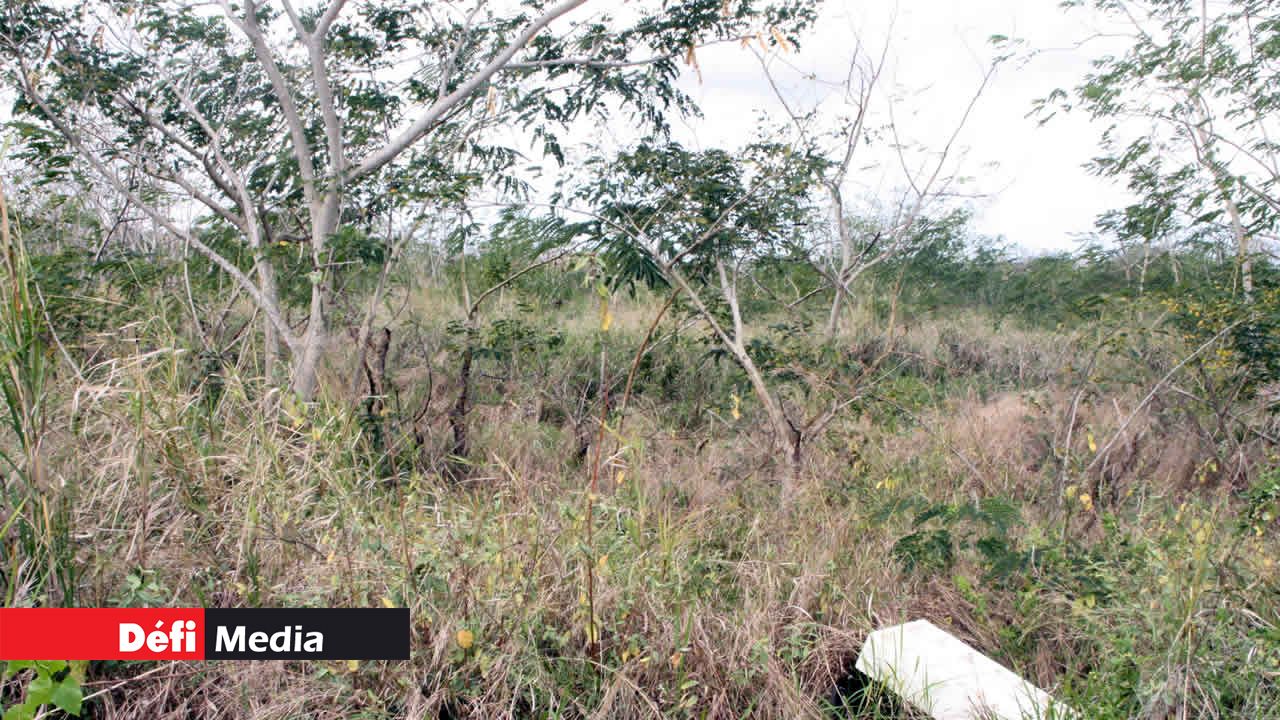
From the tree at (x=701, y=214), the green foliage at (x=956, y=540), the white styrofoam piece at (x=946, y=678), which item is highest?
the tree at (x=701, y=214)

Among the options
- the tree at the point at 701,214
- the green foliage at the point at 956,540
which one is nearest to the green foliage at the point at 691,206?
the tree at the point at 701,214

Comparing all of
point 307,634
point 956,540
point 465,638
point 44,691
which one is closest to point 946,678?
point 956,540

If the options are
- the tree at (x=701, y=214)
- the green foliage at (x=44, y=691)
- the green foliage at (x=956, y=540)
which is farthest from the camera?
the tree at (x=701, y=214)

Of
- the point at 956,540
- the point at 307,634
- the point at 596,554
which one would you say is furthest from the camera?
the point at 956,540

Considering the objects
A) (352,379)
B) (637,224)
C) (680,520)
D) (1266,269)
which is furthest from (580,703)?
(1266,269)

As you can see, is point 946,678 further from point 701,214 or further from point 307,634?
point 701,214

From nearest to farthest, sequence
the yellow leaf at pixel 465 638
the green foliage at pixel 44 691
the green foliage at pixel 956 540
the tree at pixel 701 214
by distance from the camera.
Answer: the green foliage at pixel 44 691, the yellow leaf at pixel 465 638, the green foliage at pixel 956 540, the tree at pixel 701 214

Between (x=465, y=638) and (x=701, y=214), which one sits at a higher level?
(x=701, y=214)

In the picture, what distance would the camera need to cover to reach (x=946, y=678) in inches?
87.0

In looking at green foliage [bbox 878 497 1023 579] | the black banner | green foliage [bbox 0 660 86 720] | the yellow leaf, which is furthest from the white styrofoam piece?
green foliage [bbox 0 660 86 720]

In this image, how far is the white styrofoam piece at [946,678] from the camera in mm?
2086

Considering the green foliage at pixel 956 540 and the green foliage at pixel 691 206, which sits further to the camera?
the green foliage at pixel 691 206

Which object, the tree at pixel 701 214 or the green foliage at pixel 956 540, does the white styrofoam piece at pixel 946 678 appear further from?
the tree at pixel 701 214

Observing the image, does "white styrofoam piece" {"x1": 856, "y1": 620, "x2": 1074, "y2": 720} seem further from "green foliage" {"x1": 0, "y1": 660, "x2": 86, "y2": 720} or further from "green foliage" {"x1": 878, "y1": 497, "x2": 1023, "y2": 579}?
"green foliage" {"x1": 0, "y1": 660, "x2": 86, "y2": 720}
